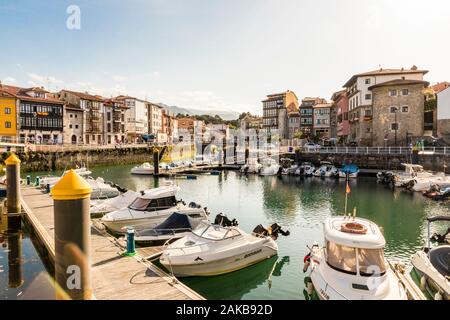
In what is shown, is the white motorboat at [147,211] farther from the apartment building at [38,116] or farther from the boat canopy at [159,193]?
the apartment building at [38,116]

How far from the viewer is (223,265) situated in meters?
16.0

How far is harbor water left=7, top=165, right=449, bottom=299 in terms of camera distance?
15.6 metres

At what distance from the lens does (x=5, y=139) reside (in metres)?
68.2

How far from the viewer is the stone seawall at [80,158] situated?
6431cm

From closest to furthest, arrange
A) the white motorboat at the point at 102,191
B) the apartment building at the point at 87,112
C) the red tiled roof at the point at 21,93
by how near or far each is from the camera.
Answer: the white motorboat at the point at 102,191, the red tiled roof at the point at 21,93, the apartment building at the point at 87,112

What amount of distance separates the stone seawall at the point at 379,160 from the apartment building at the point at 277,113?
54.0 m

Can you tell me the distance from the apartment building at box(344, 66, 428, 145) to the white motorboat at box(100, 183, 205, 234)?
5748cm

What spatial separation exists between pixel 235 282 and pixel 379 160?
53350 millimetres

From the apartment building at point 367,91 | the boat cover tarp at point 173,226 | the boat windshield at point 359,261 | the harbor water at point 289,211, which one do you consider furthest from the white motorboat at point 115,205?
the apartment building at point 367,91

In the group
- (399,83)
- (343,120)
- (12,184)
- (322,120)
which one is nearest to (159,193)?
(12,184)

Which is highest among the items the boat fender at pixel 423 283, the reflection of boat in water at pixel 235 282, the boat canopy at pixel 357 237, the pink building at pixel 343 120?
the pink building at pixel 343 120

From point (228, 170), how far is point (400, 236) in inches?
1915
